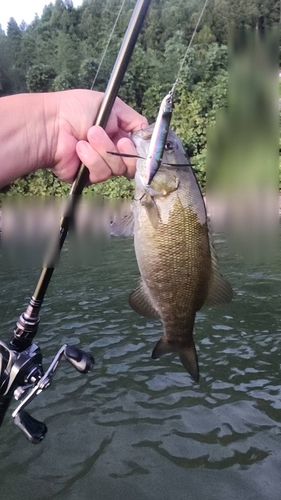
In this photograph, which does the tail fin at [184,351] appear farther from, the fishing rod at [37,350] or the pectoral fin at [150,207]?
the pectoral fin at [150,207]

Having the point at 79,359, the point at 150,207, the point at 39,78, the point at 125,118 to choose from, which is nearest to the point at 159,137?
the point at 150,207

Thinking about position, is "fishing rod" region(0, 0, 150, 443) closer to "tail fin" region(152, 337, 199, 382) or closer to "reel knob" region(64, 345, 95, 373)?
"reel knob" region(64, 345, 95, 373)

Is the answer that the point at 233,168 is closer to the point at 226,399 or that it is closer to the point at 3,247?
the point at 226,399

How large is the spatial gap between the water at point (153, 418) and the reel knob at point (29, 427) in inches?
88.1

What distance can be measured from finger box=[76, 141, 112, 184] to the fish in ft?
0.56

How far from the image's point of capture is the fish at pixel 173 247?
1.87 meters

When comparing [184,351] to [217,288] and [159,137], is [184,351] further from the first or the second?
[159,137]

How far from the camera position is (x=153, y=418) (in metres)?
5.14

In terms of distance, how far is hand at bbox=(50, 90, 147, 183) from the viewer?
2008 mm

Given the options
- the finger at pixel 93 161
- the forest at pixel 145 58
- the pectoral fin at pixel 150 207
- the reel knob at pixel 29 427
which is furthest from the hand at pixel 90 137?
the forest at pixel 145 58

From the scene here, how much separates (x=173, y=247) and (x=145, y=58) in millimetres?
29108

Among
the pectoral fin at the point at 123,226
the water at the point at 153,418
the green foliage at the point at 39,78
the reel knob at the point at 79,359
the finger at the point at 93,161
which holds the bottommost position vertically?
the water at the point at 153,418

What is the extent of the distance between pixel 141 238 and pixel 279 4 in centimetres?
3163

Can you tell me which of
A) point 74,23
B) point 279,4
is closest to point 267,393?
point 279,4
